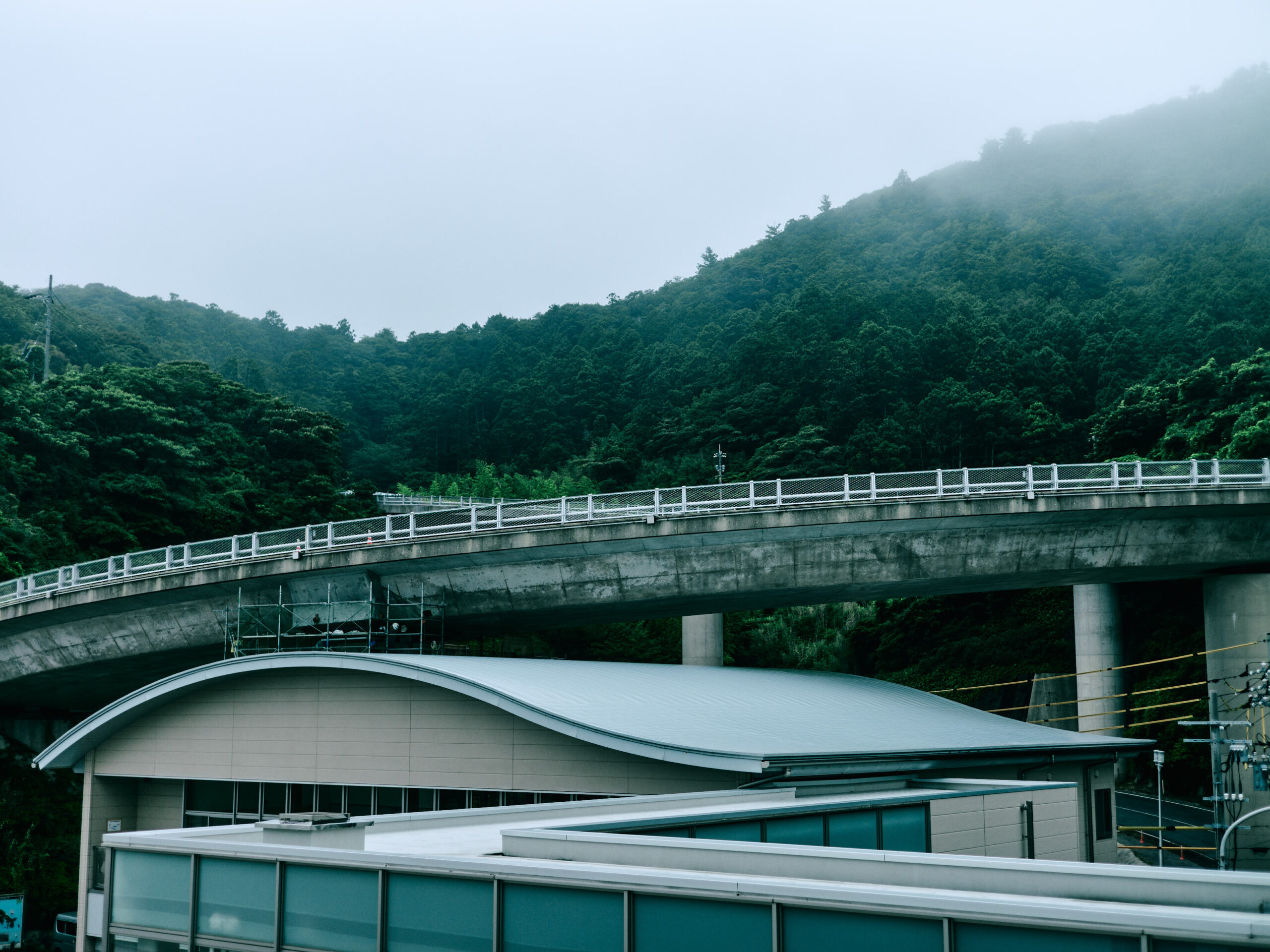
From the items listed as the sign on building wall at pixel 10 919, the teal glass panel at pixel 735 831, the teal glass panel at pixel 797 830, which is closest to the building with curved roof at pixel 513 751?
the teal glass panel at pixel 797 830

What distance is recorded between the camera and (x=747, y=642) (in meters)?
75.4

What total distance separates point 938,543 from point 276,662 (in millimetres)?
25838

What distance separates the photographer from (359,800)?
22891 mm

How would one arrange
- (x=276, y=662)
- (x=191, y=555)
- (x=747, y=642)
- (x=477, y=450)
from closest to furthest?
(x=276, y=662) → (x=191, y=555) → (x=747, y=642) → (x=477, y=450)

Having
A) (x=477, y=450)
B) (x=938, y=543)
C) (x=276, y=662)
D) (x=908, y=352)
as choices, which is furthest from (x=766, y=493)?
(x=477, y=450)

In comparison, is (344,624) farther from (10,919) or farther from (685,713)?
(685,713)

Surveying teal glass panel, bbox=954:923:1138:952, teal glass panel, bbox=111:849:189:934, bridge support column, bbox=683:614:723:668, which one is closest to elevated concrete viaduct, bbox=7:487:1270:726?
bridge support column, bbox=683:614:723:668

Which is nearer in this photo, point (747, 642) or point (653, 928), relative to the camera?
point (653, 928)

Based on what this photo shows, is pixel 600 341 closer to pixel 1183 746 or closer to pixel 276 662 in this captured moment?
pixel 1183 746

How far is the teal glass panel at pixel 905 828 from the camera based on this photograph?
16.2 metres

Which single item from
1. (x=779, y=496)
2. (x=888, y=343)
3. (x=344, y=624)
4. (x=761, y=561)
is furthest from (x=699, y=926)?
(x=888, y=343)

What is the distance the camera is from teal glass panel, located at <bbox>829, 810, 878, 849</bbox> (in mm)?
15047

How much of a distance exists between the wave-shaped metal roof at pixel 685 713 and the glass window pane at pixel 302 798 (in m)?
2.52

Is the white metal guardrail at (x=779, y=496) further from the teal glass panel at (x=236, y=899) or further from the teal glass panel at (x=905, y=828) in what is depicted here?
the teal glass panel at (x=236, y=899)
